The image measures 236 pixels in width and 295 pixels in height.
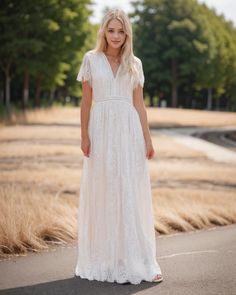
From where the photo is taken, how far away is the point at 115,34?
4547 mm

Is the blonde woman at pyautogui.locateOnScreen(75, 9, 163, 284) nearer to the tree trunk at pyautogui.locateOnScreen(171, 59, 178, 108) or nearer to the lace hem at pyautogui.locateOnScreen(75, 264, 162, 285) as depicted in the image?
the lace hem at pyautogui.locateOnScreen(75, 264, 162, 285)

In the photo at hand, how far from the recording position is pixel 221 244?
5.98 meters

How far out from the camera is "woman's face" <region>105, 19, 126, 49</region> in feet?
14.9

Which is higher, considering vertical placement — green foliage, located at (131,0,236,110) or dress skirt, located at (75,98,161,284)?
green foliage, located at (131,0,236,110)

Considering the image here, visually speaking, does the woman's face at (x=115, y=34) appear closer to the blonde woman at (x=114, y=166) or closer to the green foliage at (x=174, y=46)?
the blonde woman at (x=114, y=166)

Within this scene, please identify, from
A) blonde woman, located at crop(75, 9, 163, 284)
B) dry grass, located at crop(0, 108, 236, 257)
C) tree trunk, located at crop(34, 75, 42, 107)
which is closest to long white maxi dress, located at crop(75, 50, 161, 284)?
blonde woman, located at crop(75, 9, 163, 284)

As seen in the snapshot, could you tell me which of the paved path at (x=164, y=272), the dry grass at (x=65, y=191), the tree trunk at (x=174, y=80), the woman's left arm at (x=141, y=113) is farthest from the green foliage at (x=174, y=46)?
the woman's left arm at (x=141, y=113)

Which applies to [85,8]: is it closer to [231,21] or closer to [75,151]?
[75,151]

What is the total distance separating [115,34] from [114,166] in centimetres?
105

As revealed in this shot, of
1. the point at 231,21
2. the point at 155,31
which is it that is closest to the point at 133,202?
the point at 155,31

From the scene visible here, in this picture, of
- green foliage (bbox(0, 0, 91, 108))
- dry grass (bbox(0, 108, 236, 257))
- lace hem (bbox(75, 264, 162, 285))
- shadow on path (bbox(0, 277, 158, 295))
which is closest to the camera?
shadow on path (bbox(0, 277, 158, 295))

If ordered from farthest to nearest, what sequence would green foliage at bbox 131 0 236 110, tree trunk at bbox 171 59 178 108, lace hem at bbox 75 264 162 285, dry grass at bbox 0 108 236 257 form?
tree trunk at bbox 171 59 178 108 → green foliage at bbox 131 0 236 110 → dry grass at bbox 0 108 236 257 → lace hem at bbox 75 264 162 285

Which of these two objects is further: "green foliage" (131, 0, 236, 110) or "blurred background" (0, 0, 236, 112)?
"green foliage" (131, 0, 236, 110)

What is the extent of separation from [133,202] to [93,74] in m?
1.07
